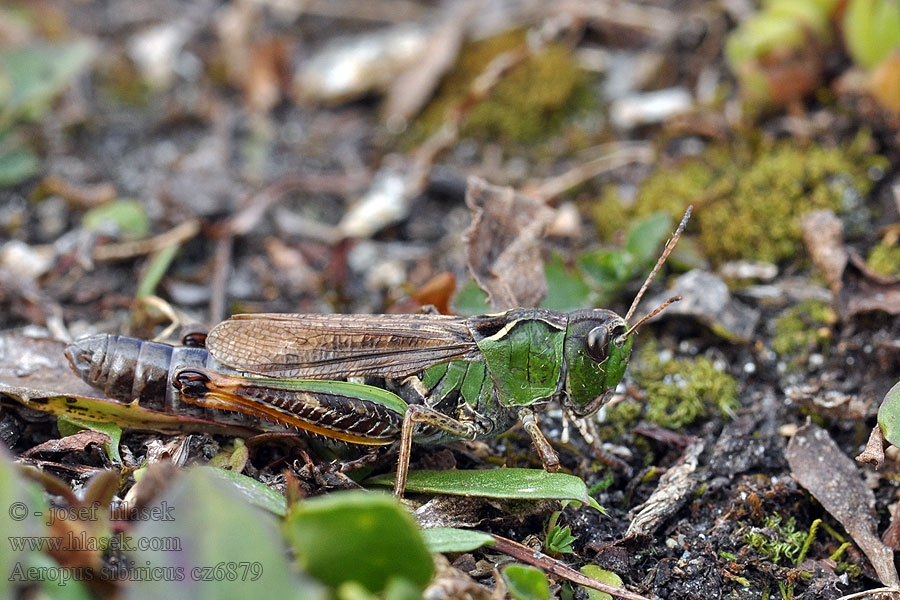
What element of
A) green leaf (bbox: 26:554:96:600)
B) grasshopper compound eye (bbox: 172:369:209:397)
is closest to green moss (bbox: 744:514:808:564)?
grasshopper compound eye (bbox: 172:369:209:397)

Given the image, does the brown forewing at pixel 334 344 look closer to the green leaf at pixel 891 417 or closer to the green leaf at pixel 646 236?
the green leaf at pixel 646 236

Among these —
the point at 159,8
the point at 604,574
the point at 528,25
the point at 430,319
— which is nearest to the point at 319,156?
the point at 528,25

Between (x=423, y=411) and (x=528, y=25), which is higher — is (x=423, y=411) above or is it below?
below

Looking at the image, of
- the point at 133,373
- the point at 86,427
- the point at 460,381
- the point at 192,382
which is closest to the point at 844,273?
the point at 460,381

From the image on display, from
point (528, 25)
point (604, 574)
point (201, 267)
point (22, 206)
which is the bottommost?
point (604, 574)

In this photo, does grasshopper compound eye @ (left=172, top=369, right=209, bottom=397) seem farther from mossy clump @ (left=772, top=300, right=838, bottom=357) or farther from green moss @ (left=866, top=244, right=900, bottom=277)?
green moss @ (left=866, top=244, right=900, bottom=277)

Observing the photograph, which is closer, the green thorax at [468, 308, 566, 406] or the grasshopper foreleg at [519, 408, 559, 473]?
the grasshopper foreleg at [519, 408, 559, 473]

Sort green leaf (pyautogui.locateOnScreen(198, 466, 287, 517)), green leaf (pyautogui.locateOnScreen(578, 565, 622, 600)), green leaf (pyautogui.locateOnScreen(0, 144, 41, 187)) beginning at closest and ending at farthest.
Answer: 1. green leaf (pyautogui.locateOnScreen(198, 466, 287, 517))
2. green leaf (pyautogui.locateOnScreen(578, 565, 622, 600))
3. green leaf (pyautogui.locateOnScreen(0, 144, 41, 187))

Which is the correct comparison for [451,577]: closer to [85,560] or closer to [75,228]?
[85,560]
